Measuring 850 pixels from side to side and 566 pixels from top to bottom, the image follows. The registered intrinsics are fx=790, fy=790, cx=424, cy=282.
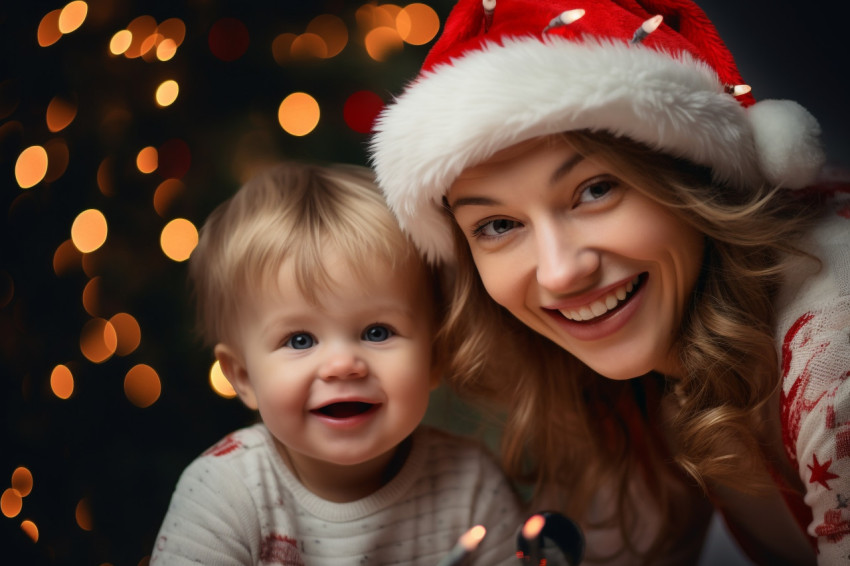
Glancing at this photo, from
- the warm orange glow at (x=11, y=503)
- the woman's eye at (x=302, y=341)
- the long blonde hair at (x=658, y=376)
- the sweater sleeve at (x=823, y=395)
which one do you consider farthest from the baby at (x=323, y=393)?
the sweater sleeve at (x=823, y=395)

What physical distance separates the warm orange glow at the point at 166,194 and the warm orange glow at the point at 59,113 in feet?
0.57

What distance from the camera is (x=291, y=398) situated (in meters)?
1.10

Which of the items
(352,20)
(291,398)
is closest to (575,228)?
(291,398)

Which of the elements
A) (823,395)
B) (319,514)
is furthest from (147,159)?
(823,395)

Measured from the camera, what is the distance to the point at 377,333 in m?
1.14

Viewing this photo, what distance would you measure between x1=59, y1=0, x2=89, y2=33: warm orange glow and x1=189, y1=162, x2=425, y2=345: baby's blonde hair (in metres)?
0.34

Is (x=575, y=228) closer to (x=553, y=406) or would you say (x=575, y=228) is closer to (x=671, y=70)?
(x=671, y=70)

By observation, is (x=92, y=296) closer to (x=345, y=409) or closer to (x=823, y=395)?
(x=345, y=409)

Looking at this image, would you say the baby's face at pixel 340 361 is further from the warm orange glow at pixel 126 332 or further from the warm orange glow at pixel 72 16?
the warm orange glow at pixel 72 16

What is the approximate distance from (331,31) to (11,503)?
898mm

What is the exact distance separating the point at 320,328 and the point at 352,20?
58 centimetres

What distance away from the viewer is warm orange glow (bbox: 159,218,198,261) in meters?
1.31

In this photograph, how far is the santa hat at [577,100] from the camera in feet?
3.01

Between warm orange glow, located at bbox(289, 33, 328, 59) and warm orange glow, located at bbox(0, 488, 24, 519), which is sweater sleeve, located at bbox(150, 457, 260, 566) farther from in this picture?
warm orange glow, located at bbox(289, 33, 328, 59)
